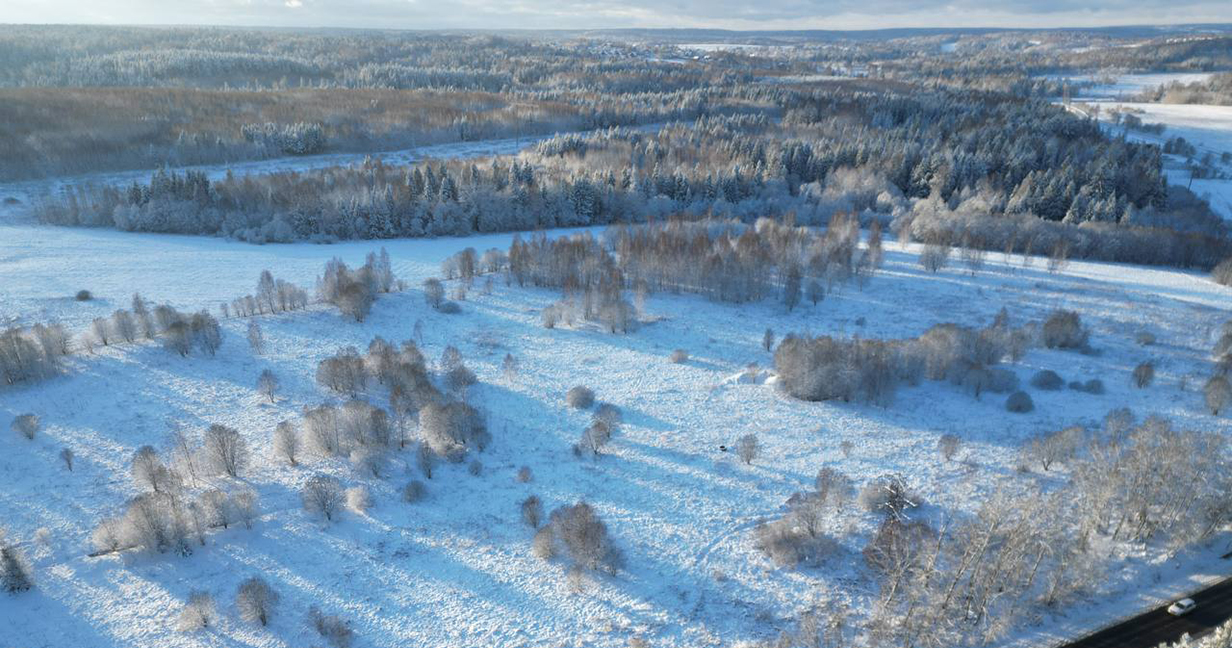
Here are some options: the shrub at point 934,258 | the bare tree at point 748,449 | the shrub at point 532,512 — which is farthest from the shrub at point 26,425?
the shrub at point 934,258

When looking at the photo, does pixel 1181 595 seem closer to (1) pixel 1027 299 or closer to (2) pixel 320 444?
(1) pixel 1027 299

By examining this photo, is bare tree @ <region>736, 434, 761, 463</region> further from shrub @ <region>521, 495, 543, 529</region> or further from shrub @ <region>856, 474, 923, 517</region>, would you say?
shrub @ <region>521, 495, 543, 529</region>

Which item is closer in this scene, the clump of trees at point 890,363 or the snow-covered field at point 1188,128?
the clump of trees at point 890,363

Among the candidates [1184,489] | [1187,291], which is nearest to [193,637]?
[1184,489]

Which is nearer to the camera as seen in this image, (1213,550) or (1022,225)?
(1213,550)

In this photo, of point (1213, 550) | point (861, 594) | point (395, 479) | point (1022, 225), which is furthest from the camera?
point (1022, 225)

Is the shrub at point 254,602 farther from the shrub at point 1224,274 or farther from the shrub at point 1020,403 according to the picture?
the shrub at point 1224,274

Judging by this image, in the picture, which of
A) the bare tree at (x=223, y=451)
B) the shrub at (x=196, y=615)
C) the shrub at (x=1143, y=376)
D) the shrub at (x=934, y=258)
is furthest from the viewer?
the shrub at (x=934, y=258)
